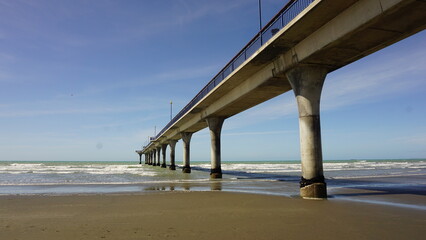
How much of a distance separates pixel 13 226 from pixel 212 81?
58.9ft

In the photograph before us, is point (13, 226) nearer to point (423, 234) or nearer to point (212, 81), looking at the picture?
point (423, 234)

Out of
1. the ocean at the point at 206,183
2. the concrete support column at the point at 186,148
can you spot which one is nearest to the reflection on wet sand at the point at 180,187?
the ocean at the point at 206,183

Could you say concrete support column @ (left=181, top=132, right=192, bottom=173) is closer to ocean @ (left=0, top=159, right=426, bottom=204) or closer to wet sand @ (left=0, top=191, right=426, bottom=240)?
ocean @ (left=0, top=159, right=426, bottom=204)

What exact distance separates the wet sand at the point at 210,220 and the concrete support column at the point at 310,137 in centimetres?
168

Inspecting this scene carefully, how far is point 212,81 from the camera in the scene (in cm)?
2319

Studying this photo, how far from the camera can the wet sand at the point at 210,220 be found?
5.79 metres

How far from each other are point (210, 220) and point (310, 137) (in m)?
6.38

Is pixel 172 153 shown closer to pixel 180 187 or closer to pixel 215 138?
pixel 215 138

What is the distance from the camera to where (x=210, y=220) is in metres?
7.14

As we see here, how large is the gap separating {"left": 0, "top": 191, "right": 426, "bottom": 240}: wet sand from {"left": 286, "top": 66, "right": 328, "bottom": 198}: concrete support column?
Answer: 1.68 metres

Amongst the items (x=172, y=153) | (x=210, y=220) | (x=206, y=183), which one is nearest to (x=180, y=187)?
(x=206, y=183)

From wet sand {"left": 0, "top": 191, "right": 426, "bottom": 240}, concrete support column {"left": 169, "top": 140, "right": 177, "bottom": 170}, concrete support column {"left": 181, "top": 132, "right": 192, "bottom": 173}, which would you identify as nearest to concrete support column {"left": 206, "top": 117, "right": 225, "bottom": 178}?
concrete support column {"left": 181, "top": 132, "right": 192, "bottom": 173}

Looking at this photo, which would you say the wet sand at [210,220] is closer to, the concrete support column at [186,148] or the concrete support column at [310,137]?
the concrete support column at [310,137]

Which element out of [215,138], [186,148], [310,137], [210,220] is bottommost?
[210,220]
